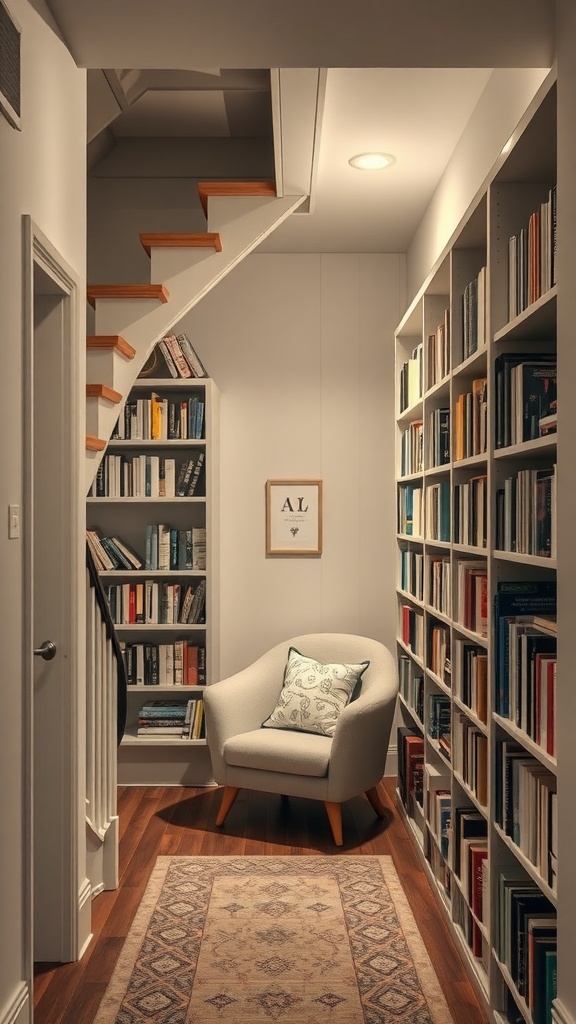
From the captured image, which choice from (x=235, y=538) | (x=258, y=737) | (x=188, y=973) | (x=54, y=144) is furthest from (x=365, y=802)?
(x=54, y=144)

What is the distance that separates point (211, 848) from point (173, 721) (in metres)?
0.98

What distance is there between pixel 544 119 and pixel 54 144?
1293 millimetres

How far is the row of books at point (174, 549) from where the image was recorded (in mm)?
4840

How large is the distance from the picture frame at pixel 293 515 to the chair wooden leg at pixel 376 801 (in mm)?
1418

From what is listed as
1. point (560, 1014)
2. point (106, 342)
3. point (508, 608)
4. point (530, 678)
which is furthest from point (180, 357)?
point (560, 1014)

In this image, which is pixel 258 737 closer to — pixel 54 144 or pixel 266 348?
pixel 266 348

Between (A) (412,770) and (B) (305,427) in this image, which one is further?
(B) (305,427)

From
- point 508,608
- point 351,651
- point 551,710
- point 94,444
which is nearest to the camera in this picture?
point 551,710

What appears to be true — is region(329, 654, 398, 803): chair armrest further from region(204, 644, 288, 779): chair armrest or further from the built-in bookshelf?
the built-in bookshelf

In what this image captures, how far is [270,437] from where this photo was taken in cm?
519

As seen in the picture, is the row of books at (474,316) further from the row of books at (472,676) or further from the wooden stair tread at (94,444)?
the wooden stair tread at (94,444)

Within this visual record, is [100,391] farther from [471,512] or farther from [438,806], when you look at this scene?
[438,806]

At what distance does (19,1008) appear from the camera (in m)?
2.16

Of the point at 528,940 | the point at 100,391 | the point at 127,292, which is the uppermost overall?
the point at 127,292
